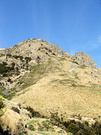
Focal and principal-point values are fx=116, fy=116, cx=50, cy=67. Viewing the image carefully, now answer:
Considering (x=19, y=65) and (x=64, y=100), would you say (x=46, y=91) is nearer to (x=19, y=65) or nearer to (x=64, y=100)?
(x=64, y=100)

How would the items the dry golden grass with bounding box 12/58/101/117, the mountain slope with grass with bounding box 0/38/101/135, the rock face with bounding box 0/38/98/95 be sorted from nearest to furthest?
the mountain slope with grass with bounding box 0/38/101/135, the dry golden grass with bounding box 12/58/101/117, the rock face with bounding box 0/38/98/95

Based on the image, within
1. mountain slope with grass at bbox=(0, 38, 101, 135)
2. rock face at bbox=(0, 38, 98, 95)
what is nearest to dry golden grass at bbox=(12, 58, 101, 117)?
mountain slope with grass at bbox=(0, 38, 101, 135)

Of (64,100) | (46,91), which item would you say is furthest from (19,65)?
(64,100)

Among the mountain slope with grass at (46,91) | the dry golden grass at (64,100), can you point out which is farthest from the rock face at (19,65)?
the dry golden grass at (64,100)

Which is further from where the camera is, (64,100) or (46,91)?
(46,91)

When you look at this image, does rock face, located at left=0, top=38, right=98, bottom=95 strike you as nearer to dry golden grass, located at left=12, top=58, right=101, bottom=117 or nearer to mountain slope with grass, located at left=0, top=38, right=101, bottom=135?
mountain slope with grass, located at left=0, top=38, right=101, bottom=135

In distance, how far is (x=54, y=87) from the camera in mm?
45562

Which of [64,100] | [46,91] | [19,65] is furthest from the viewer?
[19,65]

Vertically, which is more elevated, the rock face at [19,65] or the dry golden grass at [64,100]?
the rock face at [19,65]

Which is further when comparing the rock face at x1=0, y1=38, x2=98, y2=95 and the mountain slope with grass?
the rock face at x1=0, y1=38, x2=98, y2=95

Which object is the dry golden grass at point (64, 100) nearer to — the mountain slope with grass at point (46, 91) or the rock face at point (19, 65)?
the mountain slope with grass at point (46, 91)

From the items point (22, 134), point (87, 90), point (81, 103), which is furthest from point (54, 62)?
point (22, 134)

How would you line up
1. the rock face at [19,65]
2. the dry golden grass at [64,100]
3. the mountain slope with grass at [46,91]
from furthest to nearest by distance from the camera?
1. the rock face at [19,65]
2. the dry golden grass at [64,100]
3. the mountain slope with grass at [46,91]

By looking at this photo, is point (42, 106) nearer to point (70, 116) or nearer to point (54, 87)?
point (70, 116)
